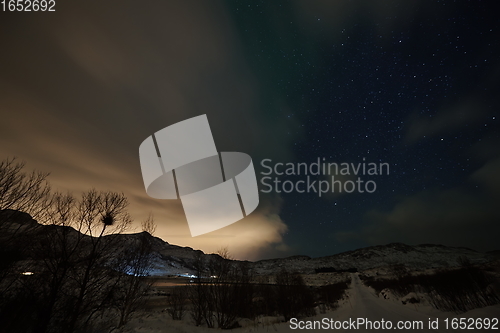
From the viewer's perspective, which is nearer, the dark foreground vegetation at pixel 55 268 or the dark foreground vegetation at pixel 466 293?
the dark foreground vegetation at pixel 55 268

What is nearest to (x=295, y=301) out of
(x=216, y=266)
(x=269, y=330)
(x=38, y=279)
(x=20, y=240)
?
(x=269, y=330)

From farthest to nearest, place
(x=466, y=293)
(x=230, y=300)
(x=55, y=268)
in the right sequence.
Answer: (x=230, y=300), (x=466, y=293), (x=55, y=268)

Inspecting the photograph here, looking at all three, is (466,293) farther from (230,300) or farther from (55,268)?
(55,268)

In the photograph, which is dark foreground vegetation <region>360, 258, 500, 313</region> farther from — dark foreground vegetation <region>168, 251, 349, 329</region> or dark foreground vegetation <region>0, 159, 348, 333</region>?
dark foreground vegetation <region>0, 159, 348, 333</region>

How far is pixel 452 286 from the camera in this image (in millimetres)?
19750

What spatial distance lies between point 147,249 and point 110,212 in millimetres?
7464

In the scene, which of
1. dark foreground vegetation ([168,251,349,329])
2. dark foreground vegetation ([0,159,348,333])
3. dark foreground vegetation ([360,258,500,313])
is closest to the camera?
dark foreground vegetation ([0,159,348,333])

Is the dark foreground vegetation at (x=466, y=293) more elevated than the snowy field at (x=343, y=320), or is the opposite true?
the dark foreground vegetation at (x=466, y=293)

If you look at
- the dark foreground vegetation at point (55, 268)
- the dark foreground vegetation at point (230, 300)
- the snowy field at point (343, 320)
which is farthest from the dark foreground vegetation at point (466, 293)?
the dark foreground vegetation at point (55, 268)

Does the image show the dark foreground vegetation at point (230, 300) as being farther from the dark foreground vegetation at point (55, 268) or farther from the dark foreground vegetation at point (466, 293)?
the dark foreground vegetation at point (466, 293)

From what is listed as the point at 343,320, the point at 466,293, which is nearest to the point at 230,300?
the point at 343,320

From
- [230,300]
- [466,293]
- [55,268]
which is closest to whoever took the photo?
[55,268]

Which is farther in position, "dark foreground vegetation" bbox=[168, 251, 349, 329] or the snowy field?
"dark foreground vegetation" bbox=[168, 251, 349, 329]

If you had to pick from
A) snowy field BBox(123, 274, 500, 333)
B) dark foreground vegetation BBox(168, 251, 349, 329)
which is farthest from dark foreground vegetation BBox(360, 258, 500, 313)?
dark foreground vegetation BBox(168, 251, 349, 329)
